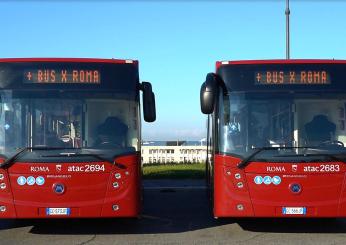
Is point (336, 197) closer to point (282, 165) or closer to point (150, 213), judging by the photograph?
point (282, 165)

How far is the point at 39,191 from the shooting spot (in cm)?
934

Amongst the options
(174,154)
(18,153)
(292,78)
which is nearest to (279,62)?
(292,78)

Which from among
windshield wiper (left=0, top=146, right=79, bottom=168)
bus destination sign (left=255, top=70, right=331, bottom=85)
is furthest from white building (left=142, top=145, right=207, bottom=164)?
windshield wiper (left=0, top=146, right=79, bottom=168)

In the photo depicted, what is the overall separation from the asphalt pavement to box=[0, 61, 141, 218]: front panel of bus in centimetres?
54

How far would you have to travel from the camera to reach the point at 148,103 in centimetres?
998

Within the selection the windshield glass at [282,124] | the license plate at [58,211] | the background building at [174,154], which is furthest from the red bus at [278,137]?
the background building at [174,154]

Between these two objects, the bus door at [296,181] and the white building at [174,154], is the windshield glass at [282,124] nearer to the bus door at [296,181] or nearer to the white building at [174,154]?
the bus door at [296,181]

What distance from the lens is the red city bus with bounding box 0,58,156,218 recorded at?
932cm

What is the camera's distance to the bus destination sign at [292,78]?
32.3 feet

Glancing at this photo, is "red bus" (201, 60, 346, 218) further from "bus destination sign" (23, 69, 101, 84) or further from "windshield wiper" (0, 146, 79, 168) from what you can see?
"windshield wiper" (0, 146, 79, 168)

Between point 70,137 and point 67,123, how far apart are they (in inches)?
9.4

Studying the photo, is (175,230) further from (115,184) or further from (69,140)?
(69,140)

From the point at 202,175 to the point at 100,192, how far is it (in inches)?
443

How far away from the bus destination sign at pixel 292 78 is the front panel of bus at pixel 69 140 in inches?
84.7
